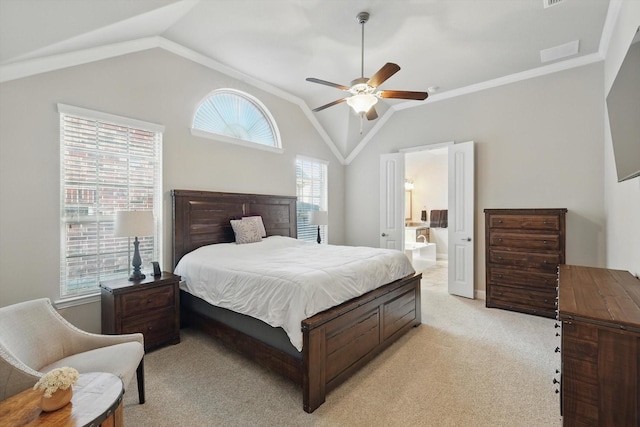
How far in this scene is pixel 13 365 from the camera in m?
1.39

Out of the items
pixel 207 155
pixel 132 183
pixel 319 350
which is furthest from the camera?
pixel 207 155

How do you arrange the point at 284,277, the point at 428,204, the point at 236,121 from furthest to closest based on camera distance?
1. the point at 428,204
2. the point at 236,121
3. the point at 284,277

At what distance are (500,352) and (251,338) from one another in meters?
2.41

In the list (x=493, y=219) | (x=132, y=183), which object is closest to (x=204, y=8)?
(x=132, y=183)

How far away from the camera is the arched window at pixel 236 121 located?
390cm

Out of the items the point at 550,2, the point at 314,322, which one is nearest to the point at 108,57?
the point at 314,322

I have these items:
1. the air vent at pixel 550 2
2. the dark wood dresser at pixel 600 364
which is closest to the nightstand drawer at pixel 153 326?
the dark wood dresser at pixel 600 364

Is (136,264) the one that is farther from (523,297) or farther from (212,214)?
(523,297)

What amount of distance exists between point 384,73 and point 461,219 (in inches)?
121

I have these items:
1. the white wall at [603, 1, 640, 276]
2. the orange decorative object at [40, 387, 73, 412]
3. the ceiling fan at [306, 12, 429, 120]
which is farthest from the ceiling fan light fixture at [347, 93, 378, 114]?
the orange decorative object at [40, 387, 73, 412]

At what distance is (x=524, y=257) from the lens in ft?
12.5

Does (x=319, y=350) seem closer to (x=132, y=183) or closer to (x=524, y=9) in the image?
(x=132, y=183)

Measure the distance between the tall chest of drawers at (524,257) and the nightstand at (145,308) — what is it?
4.11 m

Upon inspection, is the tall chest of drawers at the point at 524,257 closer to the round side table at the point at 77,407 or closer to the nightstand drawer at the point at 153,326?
the nightstand drawer at the point at 153,326
